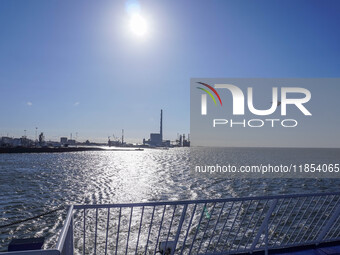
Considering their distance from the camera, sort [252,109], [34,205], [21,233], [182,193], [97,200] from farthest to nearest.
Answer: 1. [182,193]
2. [97,200]
3. [34,205]
4. [252,109]
5. [21,233]

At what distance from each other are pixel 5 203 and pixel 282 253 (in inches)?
791

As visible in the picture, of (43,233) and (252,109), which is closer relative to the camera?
(43,233)

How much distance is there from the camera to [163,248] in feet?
15.5

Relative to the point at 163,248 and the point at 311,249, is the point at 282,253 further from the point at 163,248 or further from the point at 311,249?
the point at 163,248

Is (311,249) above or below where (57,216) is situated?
above

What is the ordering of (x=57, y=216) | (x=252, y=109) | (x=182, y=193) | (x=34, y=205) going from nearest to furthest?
1. (x=57, y=216)
2. (x=252, y=109)
3. (x=34, y=205)
4. (x=182, y=193)

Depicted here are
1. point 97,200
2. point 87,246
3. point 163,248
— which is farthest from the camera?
point 97,200

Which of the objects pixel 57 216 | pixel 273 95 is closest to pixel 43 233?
pixel 57 216

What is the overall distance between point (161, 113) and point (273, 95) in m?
155

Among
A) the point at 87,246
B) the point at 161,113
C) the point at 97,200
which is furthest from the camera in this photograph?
the point at 161,113

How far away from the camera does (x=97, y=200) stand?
2103 centimetres

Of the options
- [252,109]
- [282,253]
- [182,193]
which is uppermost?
[252,109]

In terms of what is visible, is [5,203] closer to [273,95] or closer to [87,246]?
[87,246]

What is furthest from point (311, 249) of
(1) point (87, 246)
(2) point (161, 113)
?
(2) point (161, 113)
